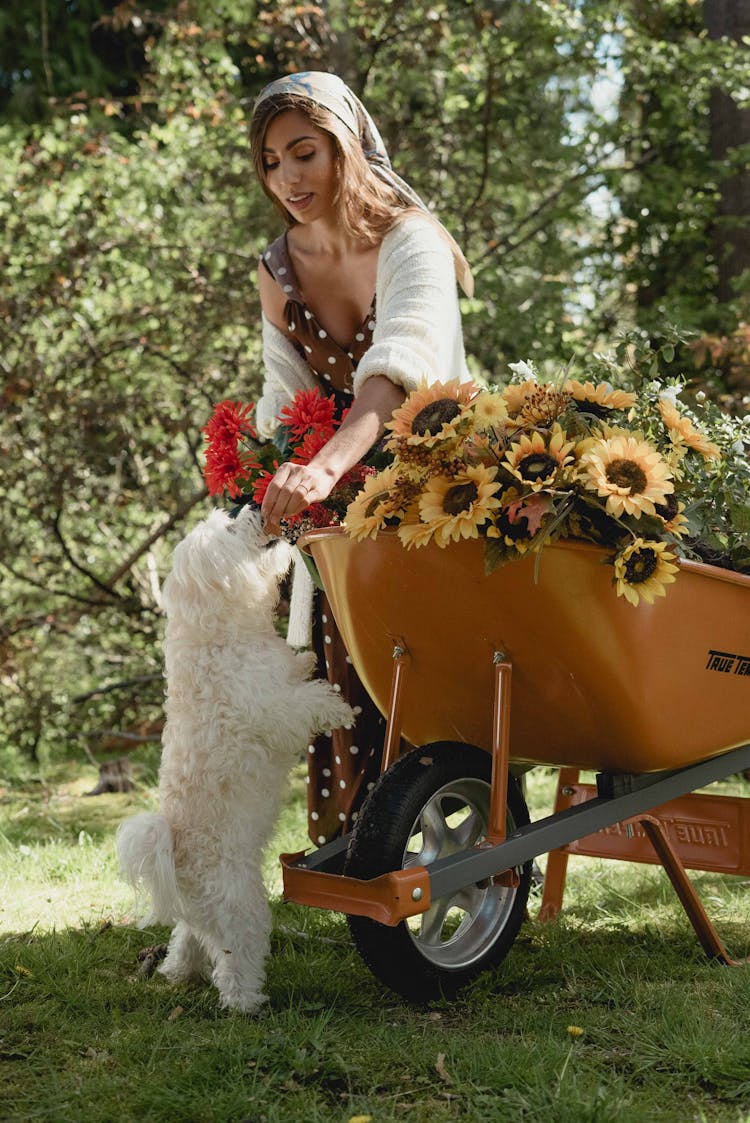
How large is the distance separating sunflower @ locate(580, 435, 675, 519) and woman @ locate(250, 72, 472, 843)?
0.51 meters

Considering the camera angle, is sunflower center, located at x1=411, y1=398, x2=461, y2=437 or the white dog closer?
sunflower center, located at x1=411, y1=398, x2=461, y2=437

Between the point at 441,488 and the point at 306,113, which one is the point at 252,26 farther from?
the point at 441,488

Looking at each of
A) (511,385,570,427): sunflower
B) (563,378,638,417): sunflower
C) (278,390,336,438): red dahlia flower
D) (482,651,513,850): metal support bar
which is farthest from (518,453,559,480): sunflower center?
(278,390,336,438): red dahlia flower

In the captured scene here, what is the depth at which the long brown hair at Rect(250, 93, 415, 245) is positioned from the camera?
2.39 meters

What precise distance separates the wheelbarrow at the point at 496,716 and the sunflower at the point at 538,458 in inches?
5.1

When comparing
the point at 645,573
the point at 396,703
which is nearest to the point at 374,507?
the point at 396,703

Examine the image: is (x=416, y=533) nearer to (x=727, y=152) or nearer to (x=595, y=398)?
(x=595, y=398)

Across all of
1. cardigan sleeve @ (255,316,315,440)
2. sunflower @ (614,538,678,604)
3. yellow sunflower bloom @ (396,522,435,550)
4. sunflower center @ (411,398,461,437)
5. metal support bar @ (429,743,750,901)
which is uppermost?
cardigan sleeve @ (255,316,315,440)

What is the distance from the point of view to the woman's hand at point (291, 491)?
6.57 ft

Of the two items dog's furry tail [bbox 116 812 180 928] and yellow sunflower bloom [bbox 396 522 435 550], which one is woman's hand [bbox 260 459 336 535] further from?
dog's furry tail [bbox 116 812 180 928]

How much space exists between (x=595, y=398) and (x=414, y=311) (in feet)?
1.72

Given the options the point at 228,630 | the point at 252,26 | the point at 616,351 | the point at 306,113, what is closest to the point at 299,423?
the point at 228,630

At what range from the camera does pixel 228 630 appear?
222 centimetres

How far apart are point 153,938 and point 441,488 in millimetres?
1362
